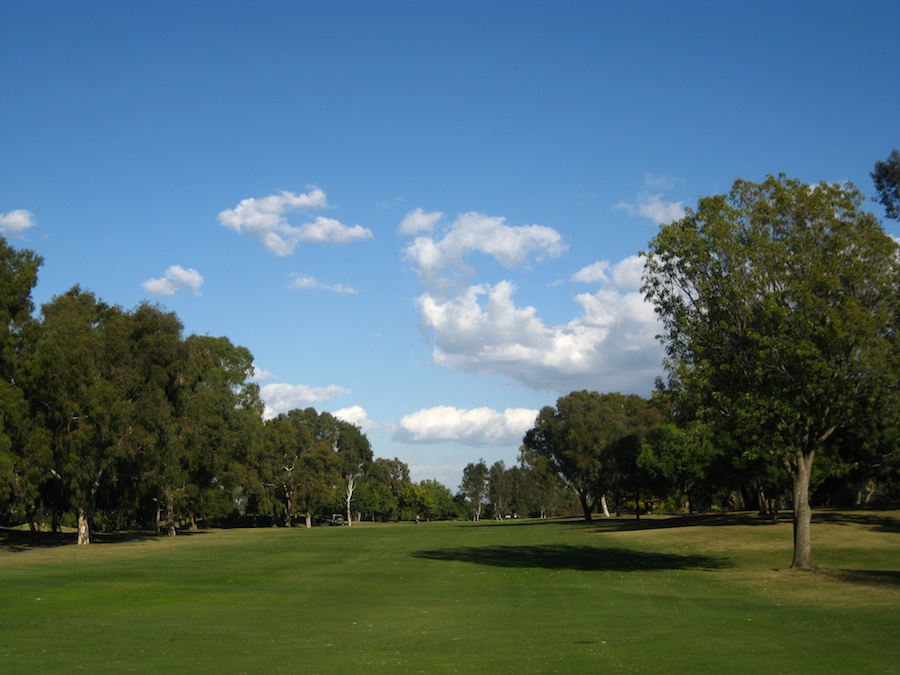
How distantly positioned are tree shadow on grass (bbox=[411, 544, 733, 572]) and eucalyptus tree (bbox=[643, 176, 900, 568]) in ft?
27.3

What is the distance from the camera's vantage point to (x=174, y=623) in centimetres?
2036

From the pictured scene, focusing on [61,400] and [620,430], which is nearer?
[61,400]

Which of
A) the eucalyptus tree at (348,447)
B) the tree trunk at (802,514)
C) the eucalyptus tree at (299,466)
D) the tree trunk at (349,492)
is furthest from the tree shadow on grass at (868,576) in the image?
the tree trunk at (349,492)

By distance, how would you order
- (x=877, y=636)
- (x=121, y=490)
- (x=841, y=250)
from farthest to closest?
(x=121, y=490)
(x=841, y=250)
(x=877, y=636)

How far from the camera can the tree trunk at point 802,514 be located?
31.7 meters

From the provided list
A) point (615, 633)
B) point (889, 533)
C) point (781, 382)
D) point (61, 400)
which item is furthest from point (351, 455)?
point (615, 633)

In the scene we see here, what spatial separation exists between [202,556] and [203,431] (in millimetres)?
21821

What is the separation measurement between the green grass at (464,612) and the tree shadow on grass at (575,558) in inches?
7.5

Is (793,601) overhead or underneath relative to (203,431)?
underneath

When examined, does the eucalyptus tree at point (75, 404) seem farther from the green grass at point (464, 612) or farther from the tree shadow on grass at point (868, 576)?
the tree shadow on grass at point (868, 576)

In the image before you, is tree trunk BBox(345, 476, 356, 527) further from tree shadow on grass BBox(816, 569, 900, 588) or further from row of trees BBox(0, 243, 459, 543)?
tree shadow on grass BBox(816, 569, 900, 588)

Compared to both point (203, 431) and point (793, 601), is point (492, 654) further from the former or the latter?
point (203, 431)

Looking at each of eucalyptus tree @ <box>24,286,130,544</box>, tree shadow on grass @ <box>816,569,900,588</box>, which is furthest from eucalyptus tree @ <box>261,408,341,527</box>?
tree shadow on grass @ <box>816,569,900,588</box>

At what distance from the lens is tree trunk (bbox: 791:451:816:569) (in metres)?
31.7
